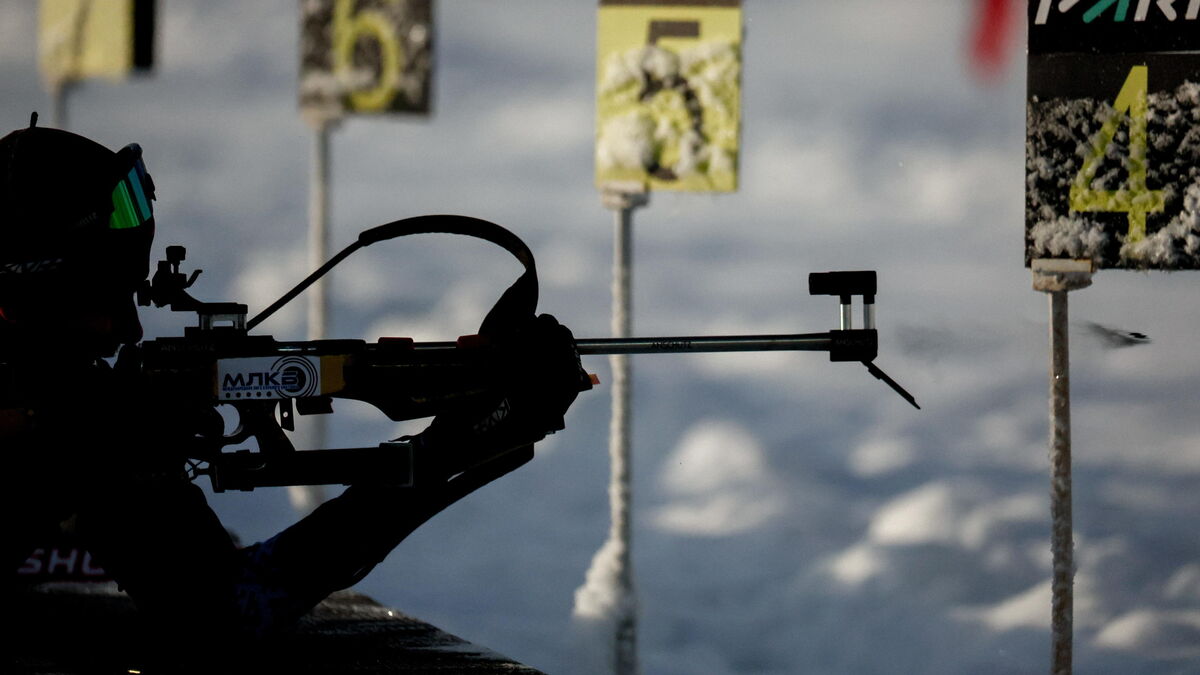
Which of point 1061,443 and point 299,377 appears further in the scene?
point 1061,443

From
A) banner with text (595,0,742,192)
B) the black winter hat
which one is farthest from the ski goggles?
banner with text (595,0,742,192)

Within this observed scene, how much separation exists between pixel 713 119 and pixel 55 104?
790 cm

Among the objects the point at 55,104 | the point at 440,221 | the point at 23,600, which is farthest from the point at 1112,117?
the point at 55,104

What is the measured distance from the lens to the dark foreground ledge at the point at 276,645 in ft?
15.6

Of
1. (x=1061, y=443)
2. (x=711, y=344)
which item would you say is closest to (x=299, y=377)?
(x=711, y=344)

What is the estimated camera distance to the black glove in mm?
3912

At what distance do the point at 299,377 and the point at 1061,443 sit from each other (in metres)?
3.53

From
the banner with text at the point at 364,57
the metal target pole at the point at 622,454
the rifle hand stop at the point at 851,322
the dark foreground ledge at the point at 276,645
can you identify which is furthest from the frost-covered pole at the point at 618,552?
the rifle hand stop at the point at 851,322

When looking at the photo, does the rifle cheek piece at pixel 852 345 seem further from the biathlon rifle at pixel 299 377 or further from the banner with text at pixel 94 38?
the banner with text at pixel 94 38

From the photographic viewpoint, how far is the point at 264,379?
4.03 m

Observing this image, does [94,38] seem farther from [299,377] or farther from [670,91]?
[299,377]

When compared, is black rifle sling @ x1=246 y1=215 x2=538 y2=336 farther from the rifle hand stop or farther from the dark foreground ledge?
the dark foreground ledge

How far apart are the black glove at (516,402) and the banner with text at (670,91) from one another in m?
6.86

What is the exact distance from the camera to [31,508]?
4051 millimetres
